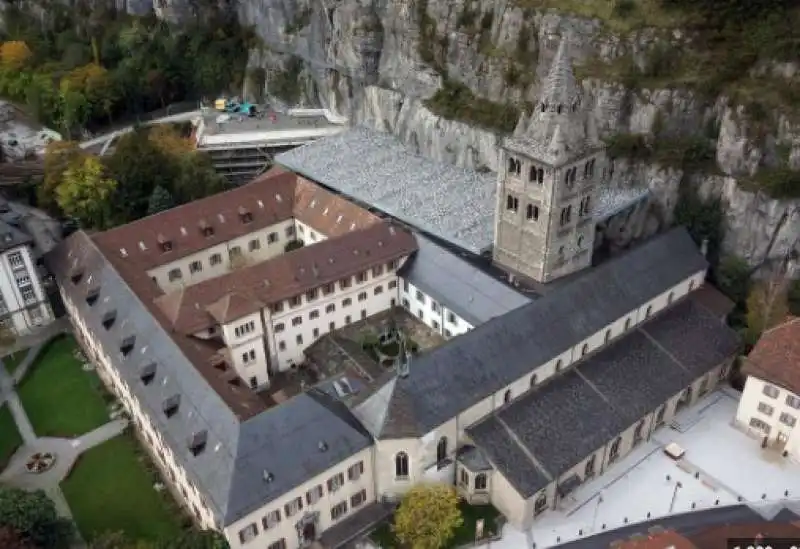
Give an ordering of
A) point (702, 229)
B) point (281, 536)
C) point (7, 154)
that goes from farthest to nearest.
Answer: point (7, 154) → point (702, 229) → point (281, 536)

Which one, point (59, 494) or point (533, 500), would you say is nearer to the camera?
point (533, 500)

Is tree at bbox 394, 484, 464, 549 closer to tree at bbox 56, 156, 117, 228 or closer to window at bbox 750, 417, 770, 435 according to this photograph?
window at bbox 750, 417, 770, 435

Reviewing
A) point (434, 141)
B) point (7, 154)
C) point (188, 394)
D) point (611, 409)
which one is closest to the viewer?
point (188, 394)

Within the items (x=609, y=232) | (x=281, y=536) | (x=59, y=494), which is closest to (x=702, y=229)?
(x=609, y=232)

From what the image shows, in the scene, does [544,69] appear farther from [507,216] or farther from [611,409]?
[611,409]

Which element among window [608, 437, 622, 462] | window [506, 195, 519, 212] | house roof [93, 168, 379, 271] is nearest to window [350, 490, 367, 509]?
window [608, 437, 622, 462]

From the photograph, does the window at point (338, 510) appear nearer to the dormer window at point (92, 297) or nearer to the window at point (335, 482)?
the window at point (335, 482)
